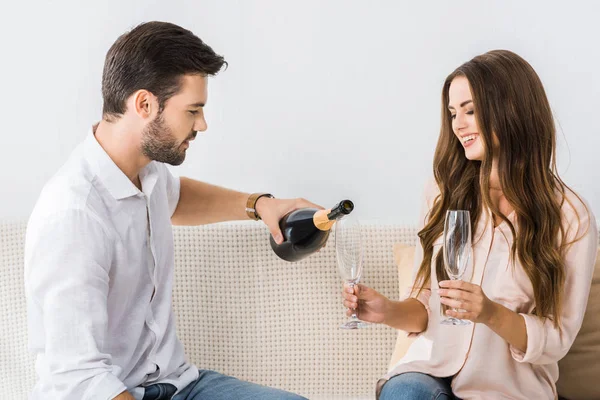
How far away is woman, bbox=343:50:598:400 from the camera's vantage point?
5.92ft

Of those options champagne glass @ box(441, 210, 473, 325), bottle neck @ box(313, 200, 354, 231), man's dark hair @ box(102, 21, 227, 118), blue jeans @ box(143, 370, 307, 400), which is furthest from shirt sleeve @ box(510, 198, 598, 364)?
man's dark hair @ box(102, 21, 227, 118)

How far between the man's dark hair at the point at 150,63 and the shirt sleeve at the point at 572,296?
0.95 metres

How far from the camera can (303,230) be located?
6.67 ft

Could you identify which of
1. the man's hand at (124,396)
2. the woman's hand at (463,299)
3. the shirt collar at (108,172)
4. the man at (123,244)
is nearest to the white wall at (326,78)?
the man at (123,244)

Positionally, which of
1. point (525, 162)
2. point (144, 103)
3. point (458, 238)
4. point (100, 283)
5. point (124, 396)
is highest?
point (144, 103)

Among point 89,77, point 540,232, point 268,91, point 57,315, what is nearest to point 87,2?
point 89,77

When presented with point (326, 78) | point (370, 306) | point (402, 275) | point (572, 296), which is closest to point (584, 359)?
point (572, 296)

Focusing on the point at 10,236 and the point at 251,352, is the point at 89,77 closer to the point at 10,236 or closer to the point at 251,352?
the point at 10,236

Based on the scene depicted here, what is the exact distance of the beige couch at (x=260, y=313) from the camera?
2.37m

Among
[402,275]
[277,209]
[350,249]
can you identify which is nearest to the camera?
[350,249]

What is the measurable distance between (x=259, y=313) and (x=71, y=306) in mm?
850

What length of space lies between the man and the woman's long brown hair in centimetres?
50

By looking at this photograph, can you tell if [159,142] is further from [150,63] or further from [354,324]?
[354,324]

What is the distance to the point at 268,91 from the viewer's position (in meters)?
2.60
